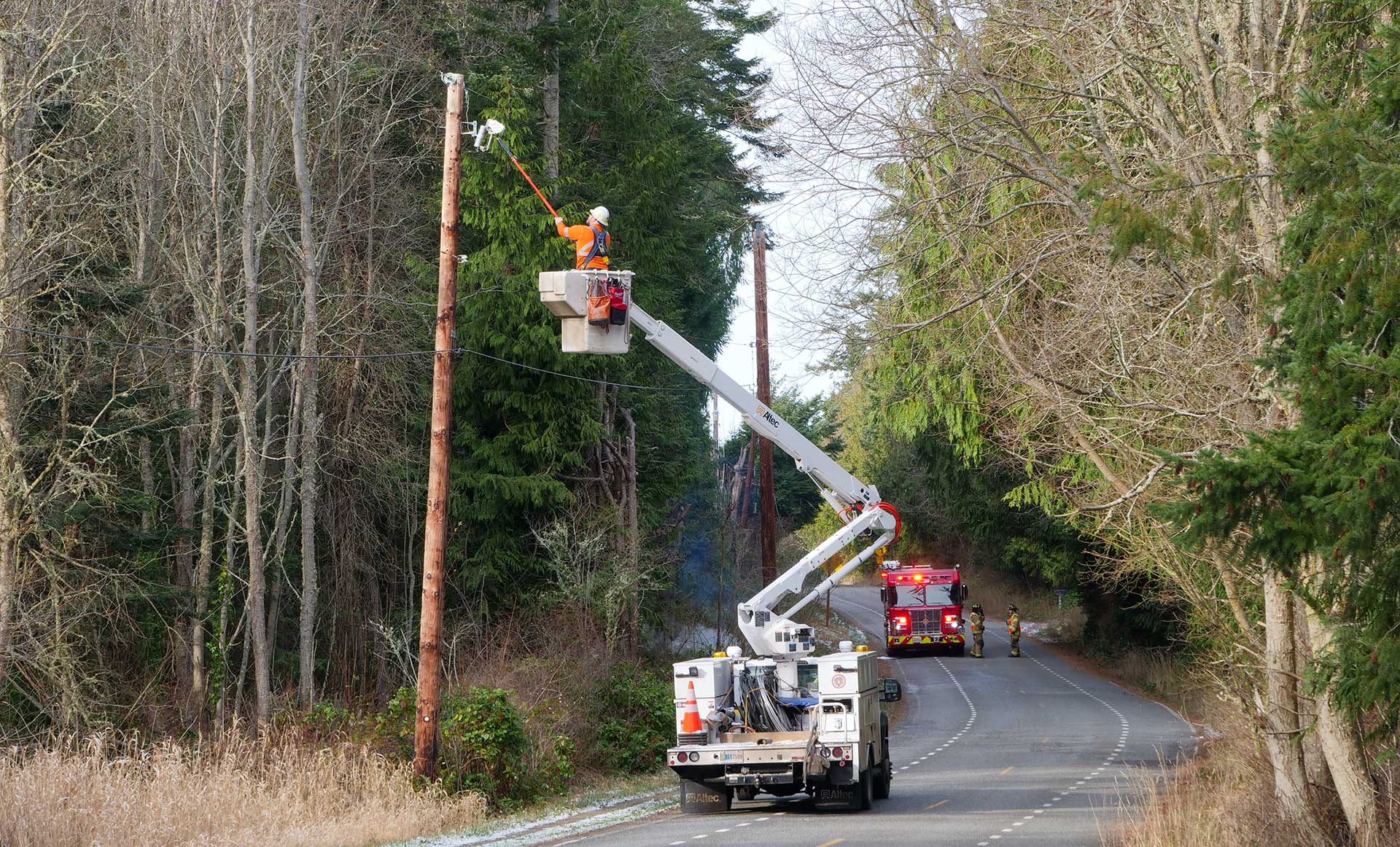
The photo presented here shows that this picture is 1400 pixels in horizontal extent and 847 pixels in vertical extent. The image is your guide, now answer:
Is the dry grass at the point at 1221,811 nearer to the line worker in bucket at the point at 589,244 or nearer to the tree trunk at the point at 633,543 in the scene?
the line worker in bucket at the point at 589,244

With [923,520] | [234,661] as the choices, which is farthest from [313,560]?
[923,520]

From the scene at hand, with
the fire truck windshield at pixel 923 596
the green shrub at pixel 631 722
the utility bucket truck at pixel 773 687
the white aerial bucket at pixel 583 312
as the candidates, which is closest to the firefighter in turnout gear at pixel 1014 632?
the fire truck windshield at pixel 923 596

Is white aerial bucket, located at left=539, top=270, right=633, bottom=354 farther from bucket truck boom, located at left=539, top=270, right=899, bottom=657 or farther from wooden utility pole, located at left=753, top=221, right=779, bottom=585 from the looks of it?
wooden utility pole, located at left=753, top=221, right=779, bottom=585

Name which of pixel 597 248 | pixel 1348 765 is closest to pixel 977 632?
pixel 597 248

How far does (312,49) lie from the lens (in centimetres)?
2753

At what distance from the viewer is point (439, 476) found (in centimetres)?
1642

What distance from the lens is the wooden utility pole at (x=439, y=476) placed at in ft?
53.1

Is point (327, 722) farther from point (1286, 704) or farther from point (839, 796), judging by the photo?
point (1286, 704)


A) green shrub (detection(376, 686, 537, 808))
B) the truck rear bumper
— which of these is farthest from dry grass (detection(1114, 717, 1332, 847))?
the truck rear bumper

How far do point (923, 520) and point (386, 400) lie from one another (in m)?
40.9

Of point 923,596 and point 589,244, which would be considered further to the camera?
point 923,596

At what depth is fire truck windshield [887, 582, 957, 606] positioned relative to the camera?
45719 mm

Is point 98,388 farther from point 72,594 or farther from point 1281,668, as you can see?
point 1281,668

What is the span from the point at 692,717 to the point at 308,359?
1446 cm
